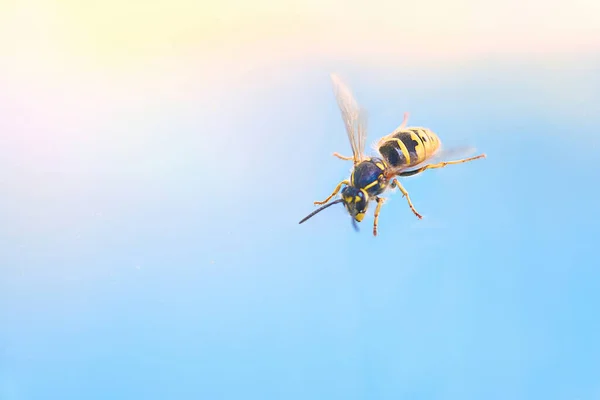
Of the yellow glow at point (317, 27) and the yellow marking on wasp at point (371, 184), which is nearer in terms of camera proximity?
the yellow marking on wasp at point (371, 184)

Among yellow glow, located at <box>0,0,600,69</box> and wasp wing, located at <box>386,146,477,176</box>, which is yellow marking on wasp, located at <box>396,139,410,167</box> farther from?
yellow glow, located at <box>0,0,600,69</box>

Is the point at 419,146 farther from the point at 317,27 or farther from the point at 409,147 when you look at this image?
the point at 317,27

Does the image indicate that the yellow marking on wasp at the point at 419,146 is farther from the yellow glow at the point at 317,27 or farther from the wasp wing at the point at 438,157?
the yellow glow at the point at 317,27

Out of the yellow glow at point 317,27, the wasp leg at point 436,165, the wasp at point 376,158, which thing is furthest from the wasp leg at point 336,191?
the yellow glow at point 317,27

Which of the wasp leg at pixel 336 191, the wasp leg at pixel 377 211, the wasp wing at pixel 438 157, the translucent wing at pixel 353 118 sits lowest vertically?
the wasp leg at pixel 377 211

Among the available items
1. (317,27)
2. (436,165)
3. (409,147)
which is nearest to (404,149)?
(409,147)

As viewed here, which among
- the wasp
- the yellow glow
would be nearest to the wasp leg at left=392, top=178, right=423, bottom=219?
the wasp

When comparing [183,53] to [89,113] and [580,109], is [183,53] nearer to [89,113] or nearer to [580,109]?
[89,113]
